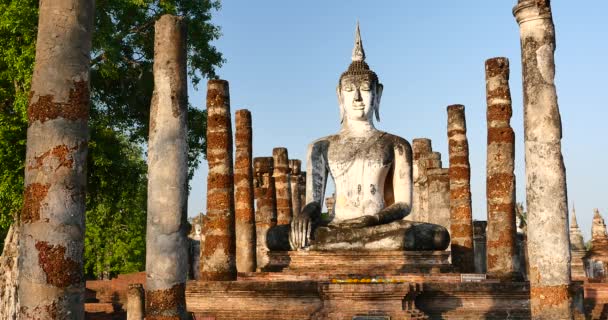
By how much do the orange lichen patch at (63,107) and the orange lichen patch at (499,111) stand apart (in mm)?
8989

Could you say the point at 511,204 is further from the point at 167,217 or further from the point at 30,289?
the point at 30,289

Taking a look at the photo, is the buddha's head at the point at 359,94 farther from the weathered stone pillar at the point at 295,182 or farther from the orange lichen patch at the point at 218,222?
the weathered stone pillar at the point at 295,182

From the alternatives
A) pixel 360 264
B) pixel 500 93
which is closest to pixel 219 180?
pixel 360 264

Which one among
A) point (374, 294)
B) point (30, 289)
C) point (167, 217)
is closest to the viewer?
point (30, 289)

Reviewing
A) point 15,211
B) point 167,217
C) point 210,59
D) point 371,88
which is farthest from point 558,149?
point 210,59

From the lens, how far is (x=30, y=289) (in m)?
5.77

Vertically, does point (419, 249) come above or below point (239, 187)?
below

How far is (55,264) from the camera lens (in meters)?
5.75

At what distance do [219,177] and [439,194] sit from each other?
35.2 ft

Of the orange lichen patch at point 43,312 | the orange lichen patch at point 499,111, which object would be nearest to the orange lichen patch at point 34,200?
the orange lichen patch at point 43,312

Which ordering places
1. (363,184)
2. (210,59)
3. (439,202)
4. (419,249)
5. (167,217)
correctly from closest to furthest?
1. (167,217)
2. (419,249)
3. (363,184)
4. (210,59)
5. (439,202)

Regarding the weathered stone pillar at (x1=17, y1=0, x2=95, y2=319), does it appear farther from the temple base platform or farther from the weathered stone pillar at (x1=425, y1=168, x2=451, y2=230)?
the weathered stone pillar at (x1=425, y1=168, x2=451, y2=230)

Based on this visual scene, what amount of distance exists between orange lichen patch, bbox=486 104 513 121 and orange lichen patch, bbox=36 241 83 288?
9410mm

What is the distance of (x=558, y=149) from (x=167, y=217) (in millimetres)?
4303
